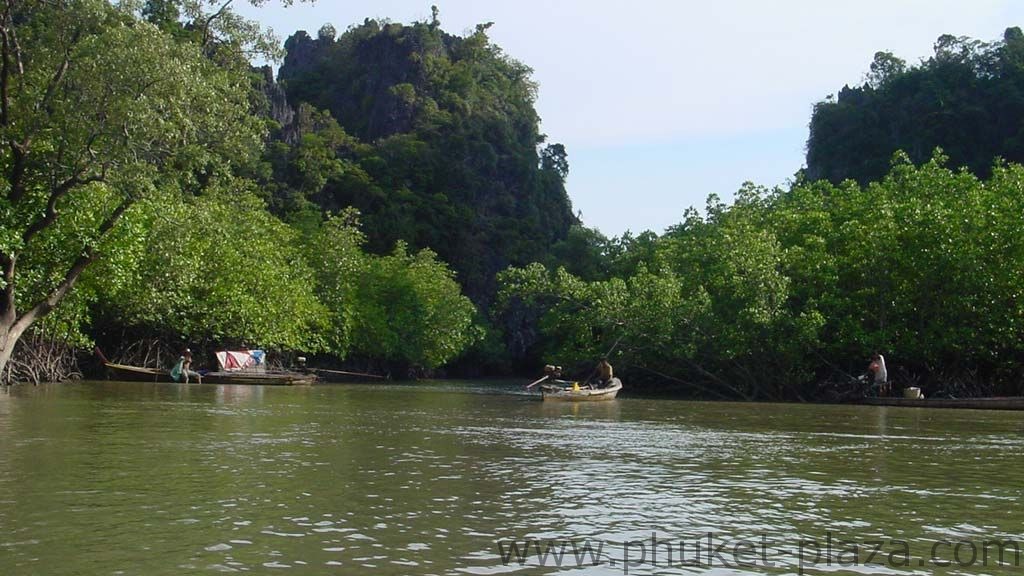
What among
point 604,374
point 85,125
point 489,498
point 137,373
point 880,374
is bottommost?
point 489,498

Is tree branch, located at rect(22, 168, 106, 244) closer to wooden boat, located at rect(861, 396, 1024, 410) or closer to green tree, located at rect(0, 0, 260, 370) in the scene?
green tree, located at rect(0, 0, 260, 370)

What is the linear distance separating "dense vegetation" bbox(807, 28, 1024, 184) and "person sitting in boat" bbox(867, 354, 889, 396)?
39032 mm

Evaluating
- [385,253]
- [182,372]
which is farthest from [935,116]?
[182,372]

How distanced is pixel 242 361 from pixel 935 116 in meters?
55.0

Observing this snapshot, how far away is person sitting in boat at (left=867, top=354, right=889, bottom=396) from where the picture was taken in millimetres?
29453

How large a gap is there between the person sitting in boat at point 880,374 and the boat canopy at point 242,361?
23012 mm

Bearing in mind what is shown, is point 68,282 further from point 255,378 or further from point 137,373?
point 255,378

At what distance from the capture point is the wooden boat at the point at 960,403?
87.4 ft

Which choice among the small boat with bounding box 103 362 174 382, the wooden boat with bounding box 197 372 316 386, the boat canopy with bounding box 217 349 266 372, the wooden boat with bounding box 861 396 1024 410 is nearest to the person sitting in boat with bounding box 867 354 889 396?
the wooden boat with bounding box 861 396 1024 410

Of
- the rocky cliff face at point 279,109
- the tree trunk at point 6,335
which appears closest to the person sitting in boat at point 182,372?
the tree trunk at point 6,335

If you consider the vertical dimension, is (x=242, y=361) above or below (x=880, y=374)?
below

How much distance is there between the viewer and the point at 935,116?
2753 inches

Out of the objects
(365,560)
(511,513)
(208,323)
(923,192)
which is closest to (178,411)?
(511,513)

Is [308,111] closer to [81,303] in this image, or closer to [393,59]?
[393,59]
